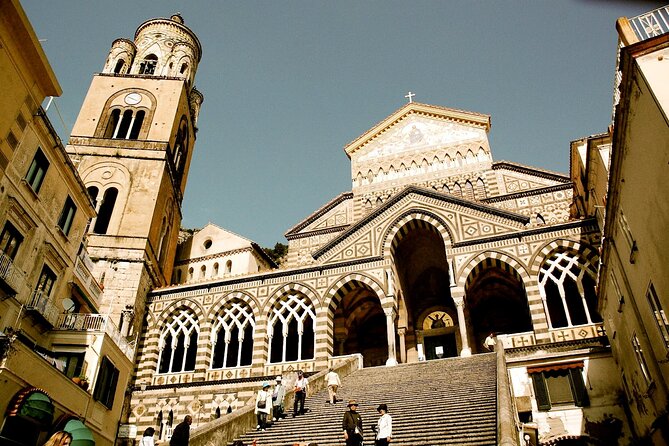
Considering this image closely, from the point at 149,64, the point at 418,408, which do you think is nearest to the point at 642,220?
the point at 418,408

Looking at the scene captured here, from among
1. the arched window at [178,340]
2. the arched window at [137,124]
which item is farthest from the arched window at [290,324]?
the arched window at [137,124]

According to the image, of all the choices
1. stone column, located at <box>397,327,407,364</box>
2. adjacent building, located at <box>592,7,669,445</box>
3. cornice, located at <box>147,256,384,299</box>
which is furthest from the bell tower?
adjacent building, located at <box>592,7,669,445</box>

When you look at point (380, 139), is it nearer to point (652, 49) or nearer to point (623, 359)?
point (623, 359)

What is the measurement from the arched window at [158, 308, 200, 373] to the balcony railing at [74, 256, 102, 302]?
13.4 feet

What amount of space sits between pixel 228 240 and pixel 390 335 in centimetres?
1683

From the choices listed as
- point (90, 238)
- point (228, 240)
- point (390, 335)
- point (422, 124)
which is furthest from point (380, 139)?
point (90, 238)

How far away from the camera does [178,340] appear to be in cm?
2644

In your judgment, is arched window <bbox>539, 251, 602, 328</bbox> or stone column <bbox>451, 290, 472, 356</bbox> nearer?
arched window <bbox>539, 251, 602, 328</bbox>

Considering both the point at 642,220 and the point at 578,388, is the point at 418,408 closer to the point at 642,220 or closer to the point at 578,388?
the point at 642,220

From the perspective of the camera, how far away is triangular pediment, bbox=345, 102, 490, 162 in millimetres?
33312

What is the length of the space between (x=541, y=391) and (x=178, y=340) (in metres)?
17.8

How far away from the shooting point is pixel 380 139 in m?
35.6

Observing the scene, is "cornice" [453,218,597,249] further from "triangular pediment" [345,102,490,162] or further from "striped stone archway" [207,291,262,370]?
"triangular pediment" [345,102,490,162]

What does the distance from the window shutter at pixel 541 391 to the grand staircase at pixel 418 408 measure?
164 cm
